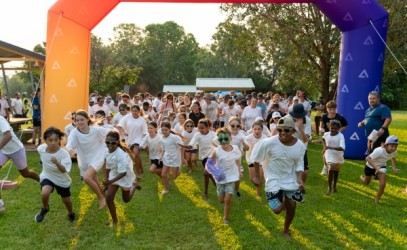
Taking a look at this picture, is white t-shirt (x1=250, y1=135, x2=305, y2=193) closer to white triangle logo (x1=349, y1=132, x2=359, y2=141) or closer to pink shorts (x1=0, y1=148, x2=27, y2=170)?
pink shorts (x1=0, y1=148, x2=27, y2=170)

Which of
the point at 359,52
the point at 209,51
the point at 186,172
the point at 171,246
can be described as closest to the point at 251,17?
the point at 359,52

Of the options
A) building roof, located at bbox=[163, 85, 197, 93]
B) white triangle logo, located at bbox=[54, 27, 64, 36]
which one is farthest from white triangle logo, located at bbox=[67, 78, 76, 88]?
building roof, located at bbox=[163, 85, 197, 93]

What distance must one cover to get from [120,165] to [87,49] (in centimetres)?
570

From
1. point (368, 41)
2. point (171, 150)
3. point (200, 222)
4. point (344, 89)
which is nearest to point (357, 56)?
point (368, 41)

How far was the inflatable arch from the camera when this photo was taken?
32.6 feet

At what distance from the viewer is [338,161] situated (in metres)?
7.54

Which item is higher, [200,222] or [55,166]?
[55,166]

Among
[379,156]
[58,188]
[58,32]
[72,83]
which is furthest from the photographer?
[72,83]

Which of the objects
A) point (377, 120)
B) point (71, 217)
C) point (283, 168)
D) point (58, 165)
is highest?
point (377, 120)

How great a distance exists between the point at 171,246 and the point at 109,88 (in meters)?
34.0

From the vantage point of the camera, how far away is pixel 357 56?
412 inches

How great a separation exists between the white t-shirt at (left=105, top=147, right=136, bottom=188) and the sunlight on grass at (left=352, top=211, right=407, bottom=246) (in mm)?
3546

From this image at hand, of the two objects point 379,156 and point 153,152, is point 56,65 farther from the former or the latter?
point 379,156

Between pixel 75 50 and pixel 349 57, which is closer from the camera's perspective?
pixel 75 50
